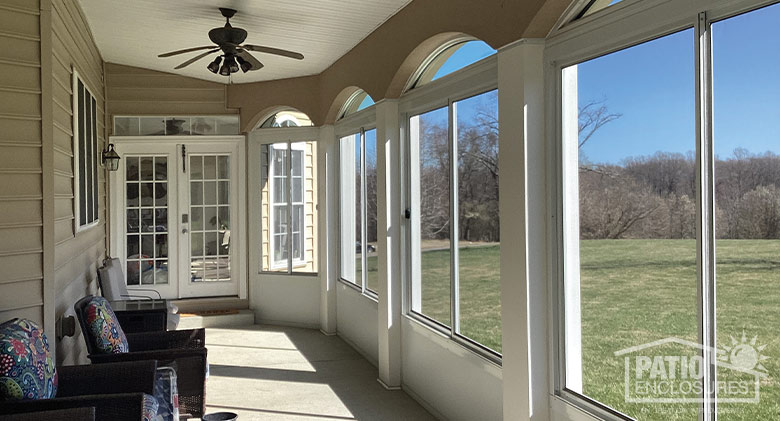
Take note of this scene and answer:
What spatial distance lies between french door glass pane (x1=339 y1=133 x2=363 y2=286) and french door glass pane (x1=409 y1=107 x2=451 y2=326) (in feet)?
5.60

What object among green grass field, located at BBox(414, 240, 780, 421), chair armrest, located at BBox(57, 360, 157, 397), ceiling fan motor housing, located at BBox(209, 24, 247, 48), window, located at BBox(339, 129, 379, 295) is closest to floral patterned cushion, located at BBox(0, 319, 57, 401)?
chair armrest, located at BBox(57, 360, 157, 397)

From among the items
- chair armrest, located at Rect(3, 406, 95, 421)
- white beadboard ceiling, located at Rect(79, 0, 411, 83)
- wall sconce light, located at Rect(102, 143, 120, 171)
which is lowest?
chair armrest, located at Rect(3, 406, 95, 421)

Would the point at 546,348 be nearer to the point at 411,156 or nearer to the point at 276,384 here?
the point at 411,156

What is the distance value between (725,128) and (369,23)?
12.1 ft

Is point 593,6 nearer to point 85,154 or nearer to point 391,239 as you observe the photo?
point 391,239

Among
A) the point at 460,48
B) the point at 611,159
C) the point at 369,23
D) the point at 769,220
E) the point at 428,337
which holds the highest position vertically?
the point at 369,23

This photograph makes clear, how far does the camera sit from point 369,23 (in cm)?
554

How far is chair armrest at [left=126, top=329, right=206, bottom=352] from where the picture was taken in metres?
4.52

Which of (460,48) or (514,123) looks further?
(460,48)

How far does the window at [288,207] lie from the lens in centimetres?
810

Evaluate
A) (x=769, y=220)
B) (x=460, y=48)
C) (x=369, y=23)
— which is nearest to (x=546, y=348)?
(x=769, y=220)

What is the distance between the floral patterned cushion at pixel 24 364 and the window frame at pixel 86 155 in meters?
1.92

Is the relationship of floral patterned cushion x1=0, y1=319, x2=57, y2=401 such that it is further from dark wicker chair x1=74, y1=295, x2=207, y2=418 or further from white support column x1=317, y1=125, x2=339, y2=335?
white support column x1=317, y1=125, x2=339, y2=335

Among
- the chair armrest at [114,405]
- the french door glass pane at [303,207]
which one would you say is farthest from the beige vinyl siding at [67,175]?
the french door glass pane at [303,207]
